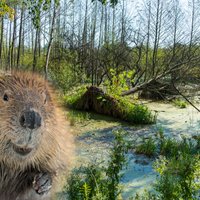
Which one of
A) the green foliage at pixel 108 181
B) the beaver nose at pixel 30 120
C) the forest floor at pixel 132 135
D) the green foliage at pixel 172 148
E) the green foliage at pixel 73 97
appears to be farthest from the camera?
the green foliage at pixel 73 97

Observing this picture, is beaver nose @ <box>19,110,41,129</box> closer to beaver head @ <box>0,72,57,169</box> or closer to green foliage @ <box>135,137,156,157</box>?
beaver head @ <box>0,72,57,169</box>

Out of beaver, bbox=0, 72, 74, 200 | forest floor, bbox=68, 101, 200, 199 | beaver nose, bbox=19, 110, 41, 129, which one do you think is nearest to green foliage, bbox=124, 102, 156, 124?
forest floor, bbox=68, 101, 200, 199

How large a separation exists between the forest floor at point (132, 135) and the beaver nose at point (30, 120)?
2657 millimetres

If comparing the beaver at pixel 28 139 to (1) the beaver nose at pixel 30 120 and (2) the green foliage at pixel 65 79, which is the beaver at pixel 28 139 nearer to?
(1) the beaver nose at pixel 30 120

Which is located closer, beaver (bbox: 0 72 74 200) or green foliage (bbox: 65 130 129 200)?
beaver (bbox: 0 72 74 200)

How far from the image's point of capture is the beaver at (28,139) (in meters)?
1.38

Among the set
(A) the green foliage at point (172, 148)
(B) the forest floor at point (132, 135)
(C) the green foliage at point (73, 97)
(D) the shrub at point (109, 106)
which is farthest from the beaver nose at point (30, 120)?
(C) the green foliage at point (73, 97)

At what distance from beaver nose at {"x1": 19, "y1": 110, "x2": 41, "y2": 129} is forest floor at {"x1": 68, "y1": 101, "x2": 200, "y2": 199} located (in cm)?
266

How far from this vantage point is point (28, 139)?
4.44ft

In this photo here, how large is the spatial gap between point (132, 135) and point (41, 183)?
21.7 ft

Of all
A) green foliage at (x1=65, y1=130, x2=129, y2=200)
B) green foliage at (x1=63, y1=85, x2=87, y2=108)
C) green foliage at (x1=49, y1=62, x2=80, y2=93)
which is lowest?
green foliage at (x1=65, y1=130, x2=129, y2=200)

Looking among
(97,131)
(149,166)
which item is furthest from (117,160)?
(97,131)

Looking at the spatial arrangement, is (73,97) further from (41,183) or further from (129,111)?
(41,183)

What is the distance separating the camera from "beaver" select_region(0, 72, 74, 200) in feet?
4.51
